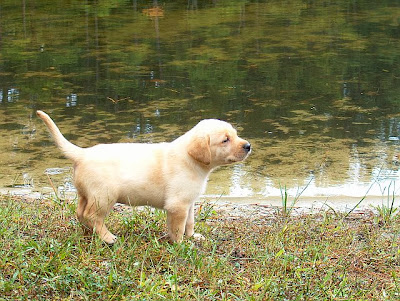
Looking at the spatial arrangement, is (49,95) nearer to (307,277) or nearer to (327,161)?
(327,161)

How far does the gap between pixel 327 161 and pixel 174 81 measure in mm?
3937

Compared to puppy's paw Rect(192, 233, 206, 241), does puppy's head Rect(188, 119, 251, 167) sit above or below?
above

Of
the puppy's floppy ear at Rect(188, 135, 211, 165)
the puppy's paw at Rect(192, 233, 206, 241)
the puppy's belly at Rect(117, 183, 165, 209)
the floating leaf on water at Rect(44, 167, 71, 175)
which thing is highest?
the puppy's floppy ear at Rect(188, 135, 211, 165)

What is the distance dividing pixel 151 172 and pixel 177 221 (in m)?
0.36

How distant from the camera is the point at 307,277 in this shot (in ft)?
13.9

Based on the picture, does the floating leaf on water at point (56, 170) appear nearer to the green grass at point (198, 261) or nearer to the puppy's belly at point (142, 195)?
the green grass at point (198, 261)

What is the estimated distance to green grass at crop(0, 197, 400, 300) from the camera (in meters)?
4.00

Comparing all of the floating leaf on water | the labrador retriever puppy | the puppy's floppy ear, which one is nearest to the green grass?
the labrador retriever puppy

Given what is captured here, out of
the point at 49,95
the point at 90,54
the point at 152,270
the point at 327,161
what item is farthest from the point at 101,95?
the point at 152,270

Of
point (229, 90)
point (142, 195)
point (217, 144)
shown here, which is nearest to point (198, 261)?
point (142, 195)

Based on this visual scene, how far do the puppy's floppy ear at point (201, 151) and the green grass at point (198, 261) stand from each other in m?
0.54

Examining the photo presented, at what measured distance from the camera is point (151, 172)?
4.79m

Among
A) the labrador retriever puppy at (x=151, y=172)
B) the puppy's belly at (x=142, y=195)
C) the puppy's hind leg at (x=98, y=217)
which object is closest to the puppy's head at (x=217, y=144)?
the labrador retriever puppy at (x=151, y=172)

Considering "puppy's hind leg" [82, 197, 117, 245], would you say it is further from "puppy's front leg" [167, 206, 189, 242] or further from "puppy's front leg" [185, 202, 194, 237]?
"puppy's front leg" [185, 202, 194, 237]
